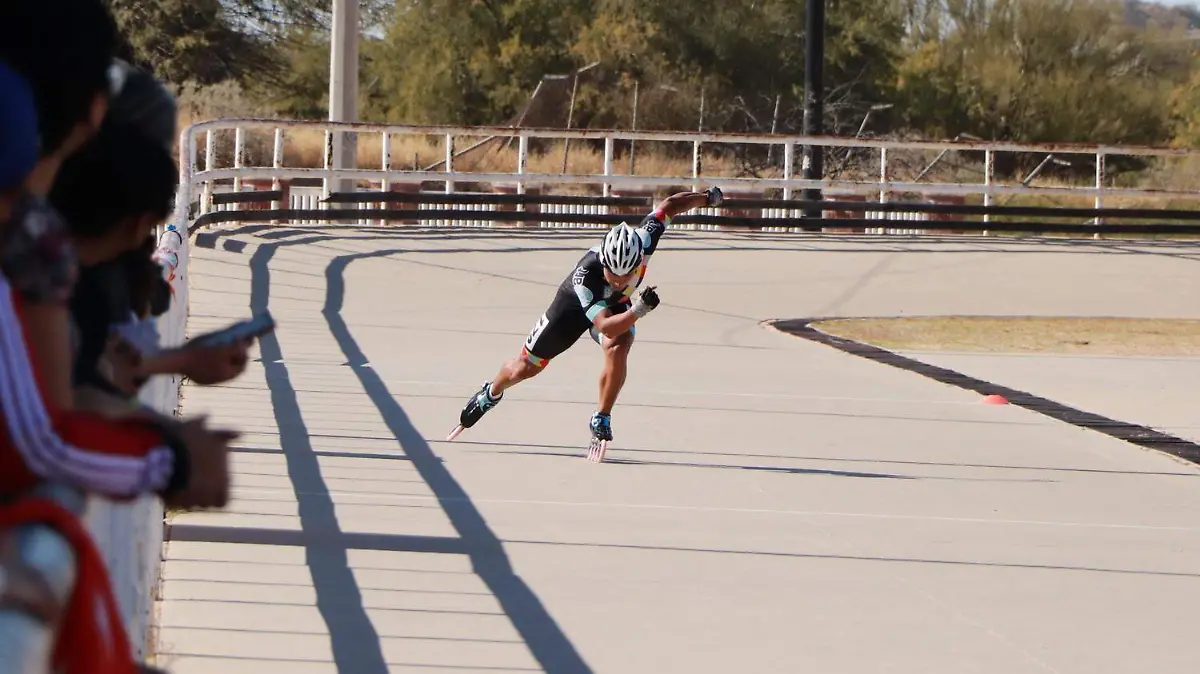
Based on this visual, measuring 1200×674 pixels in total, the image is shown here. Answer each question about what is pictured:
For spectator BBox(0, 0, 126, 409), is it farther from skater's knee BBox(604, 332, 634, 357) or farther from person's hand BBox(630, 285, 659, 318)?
skater's knee BBox(604, 332, 634, 357)

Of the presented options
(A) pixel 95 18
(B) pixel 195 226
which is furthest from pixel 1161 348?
(A) pixel 95 18

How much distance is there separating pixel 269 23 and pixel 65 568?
2063 inches

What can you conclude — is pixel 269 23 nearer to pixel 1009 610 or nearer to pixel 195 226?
pixel 195 226

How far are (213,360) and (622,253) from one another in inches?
290

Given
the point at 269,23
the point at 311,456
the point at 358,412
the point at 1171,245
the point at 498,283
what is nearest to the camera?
the point at 311,456

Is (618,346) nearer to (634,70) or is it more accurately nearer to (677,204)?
(677,204)

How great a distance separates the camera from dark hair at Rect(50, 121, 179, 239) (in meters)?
2.87

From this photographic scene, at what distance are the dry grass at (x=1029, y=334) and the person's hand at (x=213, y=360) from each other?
1481 centimetres

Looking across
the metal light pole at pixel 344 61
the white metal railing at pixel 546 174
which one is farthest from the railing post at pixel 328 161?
the metal light pole at pixel 344 61

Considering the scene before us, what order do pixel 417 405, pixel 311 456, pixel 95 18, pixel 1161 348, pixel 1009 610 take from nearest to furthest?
1. pixel 95 18
2. pixel 1009 610
3. pixel 311 456
4. pixel 417 405
5. pixel 1161 348

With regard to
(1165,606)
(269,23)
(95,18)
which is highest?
(269,23)

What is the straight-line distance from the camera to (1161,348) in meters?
18.3

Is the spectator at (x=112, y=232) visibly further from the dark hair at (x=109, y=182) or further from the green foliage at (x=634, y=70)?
the green foliage at (x=634, y=70)

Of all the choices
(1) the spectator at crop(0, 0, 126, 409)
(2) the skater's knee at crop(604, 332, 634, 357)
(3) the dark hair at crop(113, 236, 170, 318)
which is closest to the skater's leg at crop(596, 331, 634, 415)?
(2) the skater's knee at crop(604, 332, 634, 357)
